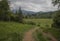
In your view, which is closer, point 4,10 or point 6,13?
point 6,13

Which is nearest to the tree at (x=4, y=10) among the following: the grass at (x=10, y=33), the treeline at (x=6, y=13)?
the treeline at (x=6, y=13)

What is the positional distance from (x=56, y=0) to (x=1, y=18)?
133 feet

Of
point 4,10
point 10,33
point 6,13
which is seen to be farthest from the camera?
point 4,10

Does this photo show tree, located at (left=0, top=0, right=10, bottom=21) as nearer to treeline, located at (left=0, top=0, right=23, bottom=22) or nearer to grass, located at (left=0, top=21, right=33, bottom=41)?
treeline, located at (left=0, top=0, right=23, bottom=22)

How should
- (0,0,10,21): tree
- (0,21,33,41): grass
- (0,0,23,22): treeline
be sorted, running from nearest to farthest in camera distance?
(0,21,33,41): grass < (0,0,10,21): tree < (0,0,23,22): treeline

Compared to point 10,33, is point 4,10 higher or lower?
lower

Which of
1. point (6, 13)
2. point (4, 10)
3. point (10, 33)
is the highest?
point (10, 33)

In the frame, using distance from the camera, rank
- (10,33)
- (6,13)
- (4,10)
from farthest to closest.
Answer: (4,10), (6,13), (10,33)

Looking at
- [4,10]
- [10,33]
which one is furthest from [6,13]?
[10,33]

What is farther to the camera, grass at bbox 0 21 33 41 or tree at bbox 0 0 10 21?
tree at bbox 0 0 10 21

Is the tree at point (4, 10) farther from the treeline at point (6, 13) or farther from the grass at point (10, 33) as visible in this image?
the grass at point (10, 33)

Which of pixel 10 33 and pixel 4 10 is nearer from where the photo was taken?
pixel 10 33

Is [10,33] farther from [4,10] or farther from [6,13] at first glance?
[4,10]

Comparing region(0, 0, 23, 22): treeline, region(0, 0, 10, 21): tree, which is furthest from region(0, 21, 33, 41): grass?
region(0, 0, 23, 22): treeline
